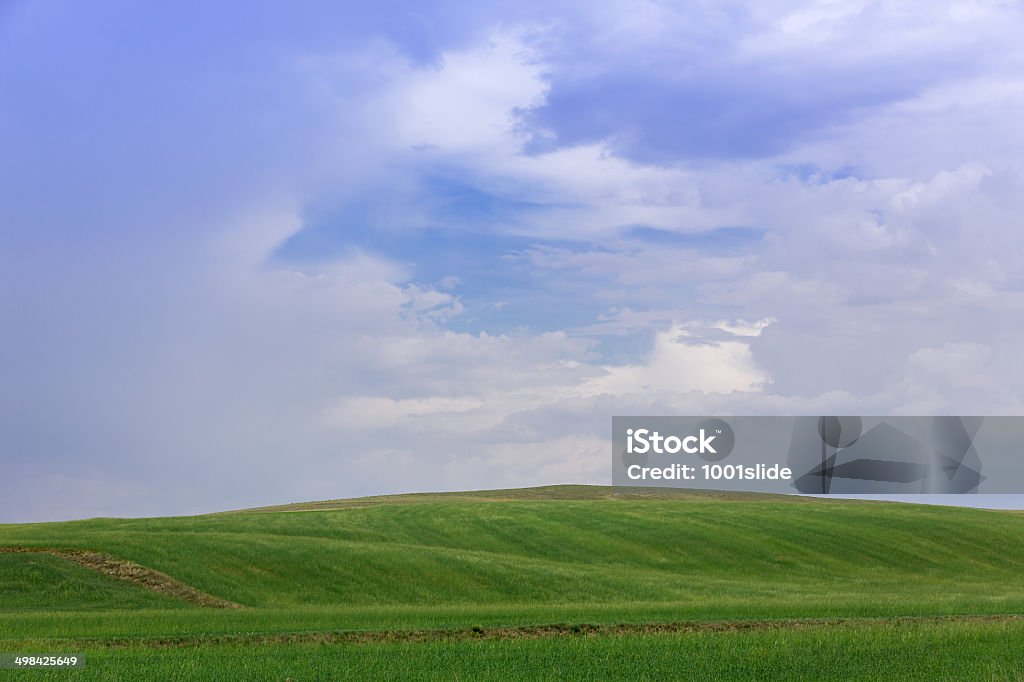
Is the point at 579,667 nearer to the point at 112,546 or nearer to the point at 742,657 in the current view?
the point at 742,657

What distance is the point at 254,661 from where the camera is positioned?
2548 centimetres

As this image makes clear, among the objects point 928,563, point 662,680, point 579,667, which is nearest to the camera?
point 662,680

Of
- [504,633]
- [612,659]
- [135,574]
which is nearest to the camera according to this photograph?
[612,659]

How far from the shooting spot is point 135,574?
150 ft

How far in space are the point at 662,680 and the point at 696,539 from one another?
44.0 meters

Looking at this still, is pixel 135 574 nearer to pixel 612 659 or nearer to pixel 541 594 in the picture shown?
pixel 541 594

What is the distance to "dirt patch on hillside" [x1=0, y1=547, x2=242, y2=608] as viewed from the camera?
43.6 meters

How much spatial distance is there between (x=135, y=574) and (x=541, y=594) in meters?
19.3

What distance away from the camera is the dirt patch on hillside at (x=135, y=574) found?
43594mm

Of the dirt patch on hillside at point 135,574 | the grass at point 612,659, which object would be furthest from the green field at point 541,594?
the dirt patch on hillside at point 135,574

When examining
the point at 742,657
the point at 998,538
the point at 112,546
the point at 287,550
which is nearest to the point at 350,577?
the point at 287,550

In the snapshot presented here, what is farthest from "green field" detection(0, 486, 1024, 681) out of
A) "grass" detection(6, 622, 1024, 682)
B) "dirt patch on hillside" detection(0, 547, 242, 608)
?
"dirt patch on hillside" detection(0, 547, 242, 608)

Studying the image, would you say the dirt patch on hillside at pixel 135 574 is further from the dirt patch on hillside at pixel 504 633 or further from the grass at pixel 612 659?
the grass at pixel 612 659

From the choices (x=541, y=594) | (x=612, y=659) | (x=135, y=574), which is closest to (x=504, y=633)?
(x=612, y=659)
